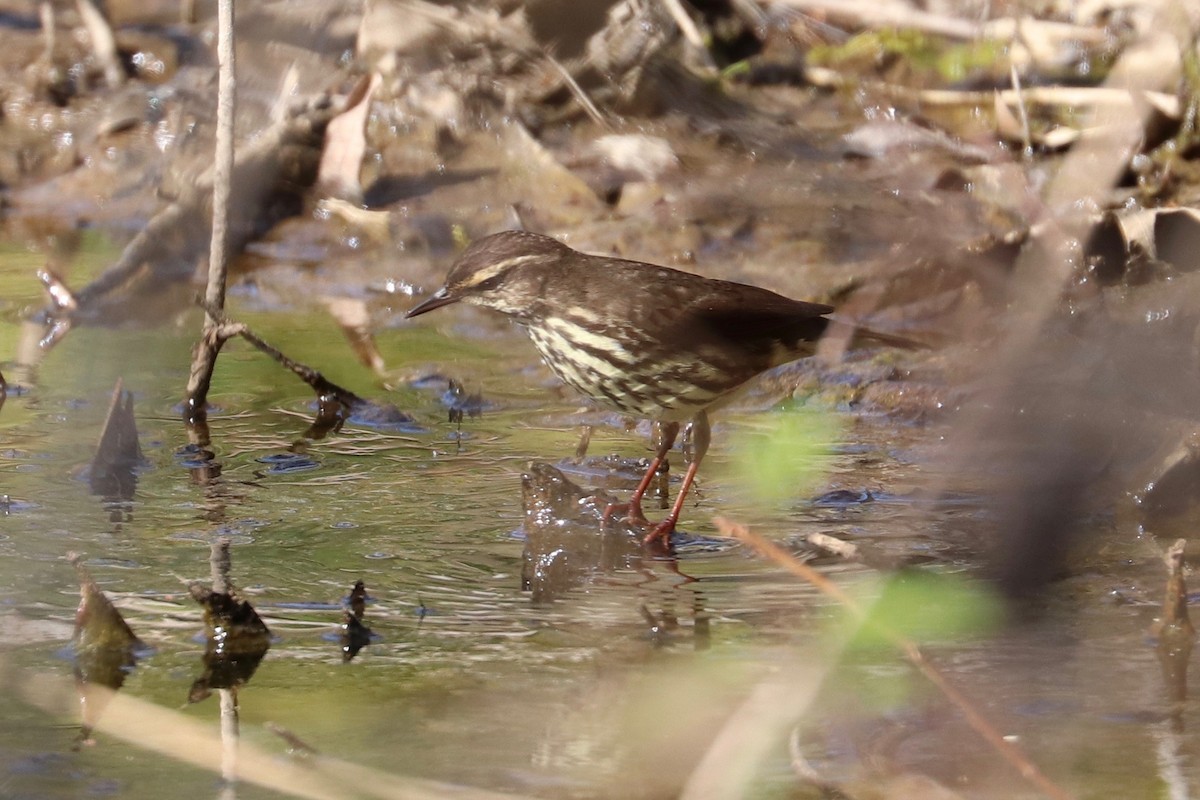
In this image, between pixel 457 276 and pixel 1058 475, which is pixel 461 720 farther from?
pixel 457 276

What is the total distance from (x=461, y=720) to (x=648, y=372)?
205 centimetres

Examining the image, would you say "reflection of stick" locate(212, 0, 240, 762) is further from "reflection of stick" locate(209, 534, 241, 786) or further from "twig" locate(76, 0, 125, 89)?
"twig" locate(76, 0, 125, 89)

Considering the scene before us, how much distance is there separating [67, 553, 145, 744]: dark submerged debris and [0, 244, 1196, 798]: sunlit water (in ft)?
0.18

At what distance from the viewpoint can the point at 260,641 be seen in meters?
4.10

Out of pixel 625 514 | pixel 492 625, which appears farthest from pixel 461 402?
pixel 492 625

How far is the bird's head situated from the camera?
19.2 ft

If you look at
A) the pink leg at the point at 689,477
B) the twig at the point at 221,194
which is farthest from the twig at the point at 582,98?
the pink leg at the point at 689,477

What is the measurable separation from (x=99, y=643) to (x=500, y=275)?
7.54ft

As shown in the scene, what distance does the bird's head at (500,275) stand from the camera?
19.2ft

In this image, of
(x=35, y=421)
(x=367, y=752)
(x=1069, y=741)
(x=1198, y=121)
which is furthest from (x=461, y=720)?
(x=1198, y=121)

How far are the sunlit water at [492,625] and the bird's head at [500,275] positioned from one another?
1.91 feet

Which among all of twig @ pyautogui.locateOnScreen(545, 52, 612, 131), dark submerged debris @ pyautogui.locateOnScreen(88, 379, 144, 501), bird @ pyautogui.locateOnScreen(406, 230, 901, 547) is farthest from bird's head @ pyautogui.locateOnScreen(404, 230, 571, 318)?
twig @ pyautogui.locateOnScreen(545, 52, 612, 131)

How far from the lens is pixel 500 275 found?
19.3ft

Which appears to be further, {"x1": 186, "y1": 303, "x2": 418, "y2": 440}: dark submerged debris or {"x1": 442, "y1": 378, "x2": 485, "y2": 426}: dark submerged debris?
{"x1": 442, "y1": 378, "x2": 485, "y2": 426}: dark submerged debris
